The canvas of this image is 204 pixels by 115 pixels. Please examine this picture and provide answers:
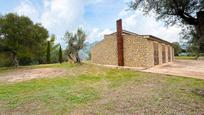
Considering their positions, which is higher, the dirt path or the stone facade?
the stone facade

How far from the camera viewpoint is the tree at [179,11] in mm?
7332

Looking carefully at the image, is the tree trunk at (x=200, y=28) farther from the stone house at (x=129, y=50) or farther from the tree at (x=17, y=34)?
the tree at (x=17, y=34)

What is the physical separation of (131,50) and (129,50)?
0.30 m

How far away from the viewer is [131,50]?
21.7 meters

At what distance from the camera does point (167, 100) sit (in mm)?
7281

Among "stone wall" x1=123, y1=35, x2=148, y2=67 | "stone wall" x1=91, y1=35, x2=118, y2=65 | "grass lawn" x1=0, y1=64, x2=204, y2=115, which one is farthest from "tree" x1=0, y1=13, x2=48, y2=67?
"grass lawn" x1=0, y1=64, x2=204, y2=115

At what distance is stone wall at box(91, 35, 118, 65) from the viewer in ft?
78.8

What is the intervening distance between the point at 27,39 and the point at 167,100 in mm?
17996

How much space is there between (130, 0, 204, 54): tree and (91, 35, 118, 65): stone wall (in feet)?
50.0

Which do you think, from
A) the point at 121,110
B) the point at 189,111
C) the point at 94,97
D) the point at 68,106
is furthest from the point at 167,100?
the point at 68,106

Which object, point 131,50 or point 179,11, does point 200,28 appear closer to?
point 179,11

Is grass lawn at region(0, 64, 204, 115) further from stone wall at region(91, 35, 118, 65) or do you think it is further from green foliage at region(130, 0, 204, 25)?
stone wall at region(91, 35, 118, 65)

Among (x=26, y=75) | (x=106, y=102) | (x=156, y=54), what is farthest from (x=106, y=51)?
(x=106, y=102)

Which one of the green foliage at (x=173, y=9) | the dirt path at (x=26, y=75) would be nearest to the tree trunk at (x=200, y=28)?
the green foliage at (x=173, y=9)
